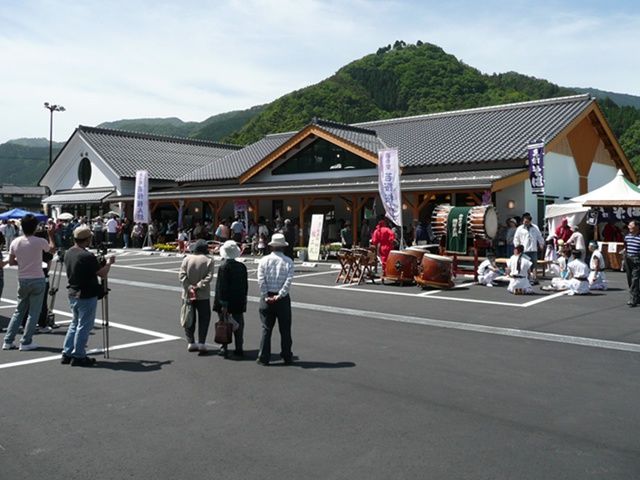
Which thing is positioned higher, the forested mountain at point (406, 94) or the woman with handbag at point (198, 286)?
the forested mountain at point (406, 94)

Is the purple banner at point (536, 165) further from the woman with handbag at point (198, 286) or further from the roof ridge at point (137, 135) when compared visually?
the roof ridge at point (137, 135)

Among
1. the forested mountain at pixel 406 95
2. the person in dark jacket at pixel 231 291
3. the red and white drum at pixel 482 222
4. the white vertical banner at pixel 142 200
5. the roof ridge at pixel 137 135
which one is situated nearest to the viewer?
the person in dark jacket at pixel 231 291

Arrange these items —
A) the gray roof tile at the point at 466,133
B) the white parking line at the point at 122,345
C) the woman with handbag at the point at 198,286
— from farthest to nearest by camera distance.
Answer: the gray roof tile at the point at 466,133 < the woman with handbag at the point at 198,286 < the white parking line at the point at 122,345

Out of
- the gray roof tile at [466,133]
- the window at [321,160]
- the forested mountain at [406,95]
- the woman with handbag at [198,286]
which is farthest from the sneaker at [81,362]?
the forested mountain at [406,95]

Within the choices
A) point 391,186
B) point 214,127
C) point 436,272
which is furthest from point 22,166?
point 436,272

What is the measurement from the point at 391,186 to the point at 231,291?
10935 millimetres

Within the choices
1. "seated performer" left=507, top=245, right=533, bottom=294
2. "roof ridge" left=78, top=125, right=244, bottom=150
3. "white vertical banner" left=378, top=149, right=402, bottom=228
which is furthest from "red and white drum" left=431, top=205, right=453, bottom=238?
"roof ridge" left=78, top=125, right=244, bottom=150

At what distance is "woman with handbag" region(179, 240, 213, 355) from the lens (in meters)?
7.15

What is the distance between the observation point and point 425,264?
1348cm

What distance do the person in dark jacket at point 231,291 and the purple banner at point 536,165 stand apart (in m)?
13.5

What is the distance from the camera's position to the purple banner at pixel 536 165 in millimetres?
17672

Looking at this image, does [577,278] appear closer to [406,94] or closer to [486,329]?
[486,329]

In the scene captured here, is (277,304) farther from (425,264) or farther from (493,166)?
(493,166)

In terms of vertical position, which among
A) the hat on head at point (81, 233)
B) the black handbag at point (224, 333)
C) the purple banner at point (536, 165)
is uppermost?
the purple banner at point (536, 165)
